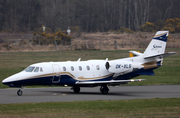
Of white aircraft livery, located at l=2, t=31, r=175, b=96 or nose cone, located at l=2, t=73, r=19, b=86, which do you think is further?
white aircraft livery, located at l=2, t=31, r=175, b=96

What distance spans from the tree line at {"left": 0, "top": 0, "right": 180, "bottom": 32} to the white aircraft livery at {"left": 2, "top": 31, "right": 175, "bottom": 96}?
76.5 m

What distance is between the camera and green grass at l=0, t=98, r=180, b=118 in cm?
1300

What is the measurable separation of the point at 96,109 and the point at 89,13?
98.4 metres

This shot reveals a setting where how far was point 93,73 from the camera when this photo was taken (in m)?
22.5

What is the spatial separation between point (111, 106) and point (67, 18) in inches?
3513

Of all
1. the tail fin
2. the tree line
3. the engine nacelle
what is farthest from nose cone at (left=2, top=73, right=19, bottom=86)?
the tree line

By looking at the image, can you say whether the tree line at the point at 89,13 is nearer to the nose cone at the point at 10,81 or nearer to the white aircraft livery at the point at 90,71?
the white aircraft livery at the point at 90,71

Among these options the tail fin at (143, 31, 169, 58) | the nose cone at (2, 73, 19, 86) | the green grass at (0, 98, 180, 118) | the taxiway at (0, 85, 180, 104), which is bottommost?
the taxiway at (0, 85, 180, 104)

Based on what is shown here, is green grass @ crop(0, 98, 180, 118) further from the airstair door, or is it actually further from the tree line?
the tree line

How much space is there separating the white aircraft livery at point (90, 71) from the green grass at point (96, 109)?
456cm

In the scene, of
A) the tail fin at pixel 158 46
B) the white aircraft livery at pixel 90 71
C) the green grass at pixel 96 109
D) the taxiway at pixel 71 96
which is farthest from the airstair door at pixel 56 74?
the tail fin at pixel 158 46

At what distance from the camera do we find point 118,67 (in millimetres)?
22766

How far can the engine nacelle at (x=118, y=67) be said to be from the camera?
22.7 metres

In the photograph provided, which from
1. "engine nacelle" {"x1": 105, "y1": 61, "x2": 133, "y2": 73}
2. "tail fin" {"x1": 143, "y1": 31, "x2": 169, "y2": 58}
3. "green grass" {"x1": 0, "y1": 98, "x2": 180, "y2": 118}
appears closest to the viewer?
"green grass" {"x1": 0, "y1": 98, "x2": 180, "y2": 118}
